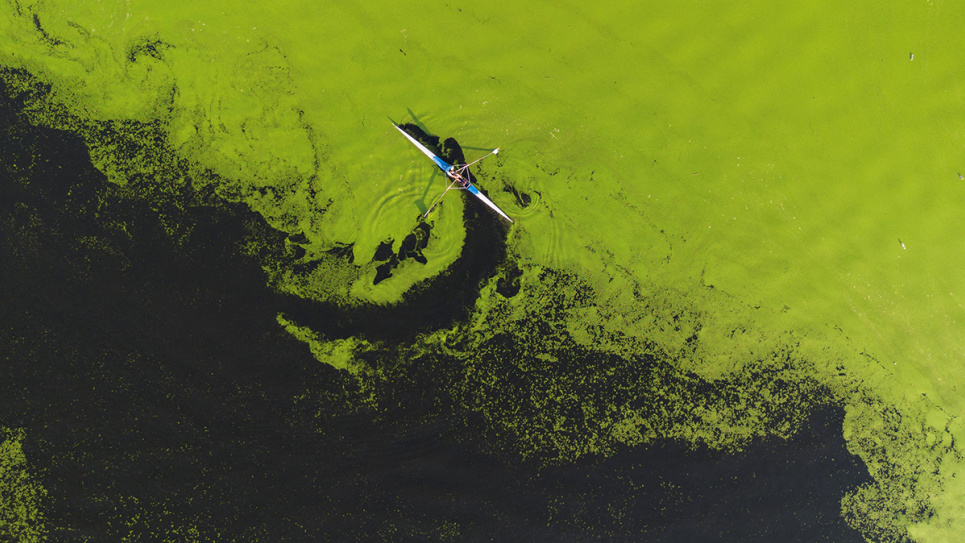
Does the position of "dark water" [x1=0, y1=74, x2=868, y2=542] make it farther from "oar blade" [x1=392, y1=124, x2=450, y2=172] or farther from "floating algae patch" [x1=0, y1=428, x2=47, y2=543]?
Answer: "oar blade" [x1=392, y1=124, x2=450, y2=172]

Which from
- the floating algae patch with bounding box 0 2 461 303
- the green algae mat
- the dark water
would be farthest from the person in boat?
the dark water

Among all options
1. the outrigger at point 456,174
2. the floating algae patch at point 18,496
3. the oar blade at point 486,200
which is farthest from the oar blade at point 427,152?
the floating algae patch at point 18,496

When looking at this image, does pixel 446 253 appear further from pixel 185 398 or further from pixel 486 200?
pixel 185 398

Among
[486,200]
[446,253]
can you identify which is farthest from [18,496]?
[486,200]

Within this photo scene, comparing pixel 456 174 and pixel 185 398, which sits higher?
pixel 456 174

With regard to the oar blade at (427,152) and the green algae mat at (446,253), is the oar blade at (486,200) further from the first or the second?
the oar blade at (427,152)

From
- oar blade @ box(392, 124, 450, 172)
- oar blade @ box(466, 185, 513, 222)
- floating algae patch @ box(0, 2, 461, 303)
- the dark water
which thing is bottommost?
the dark water
